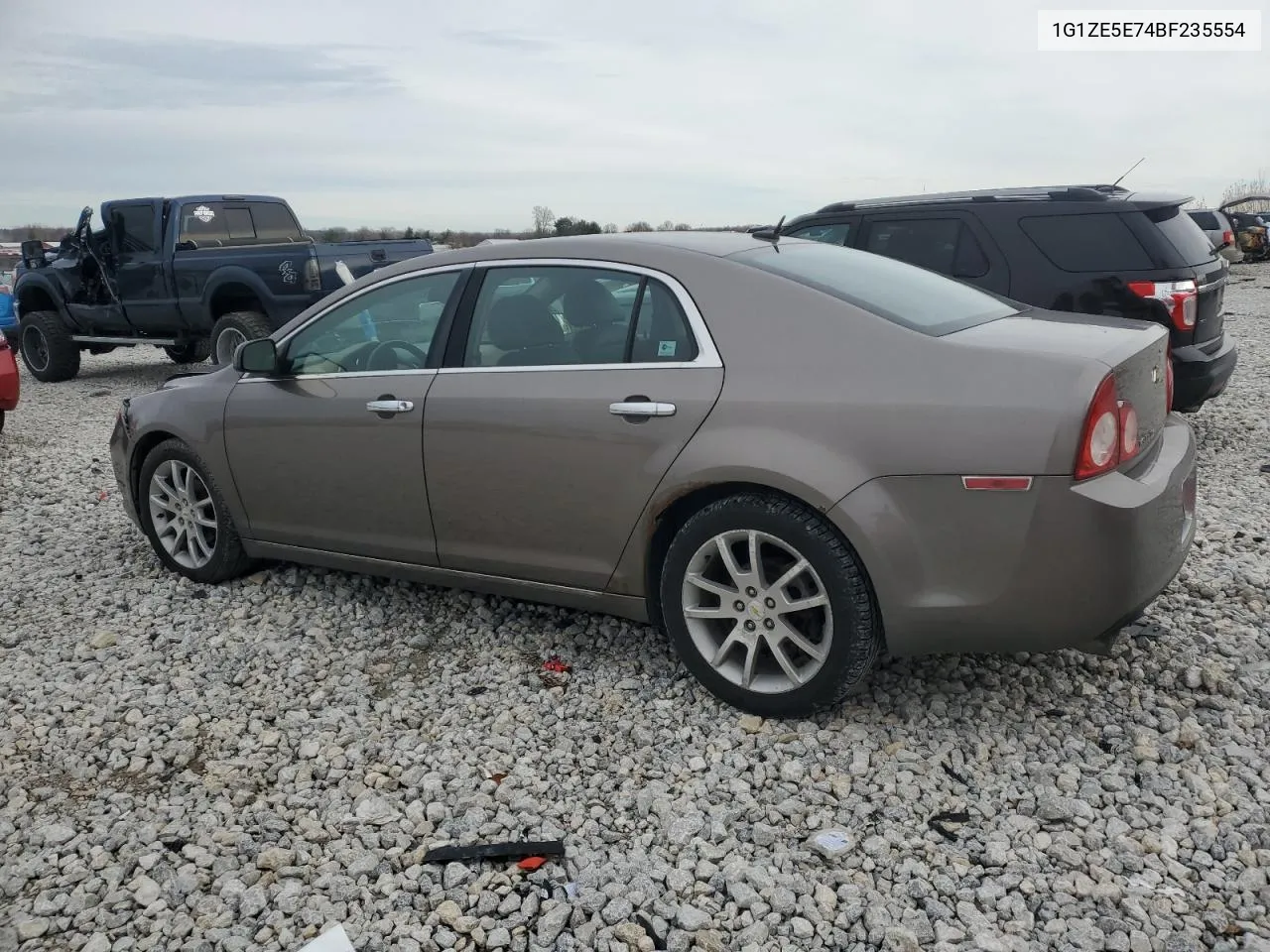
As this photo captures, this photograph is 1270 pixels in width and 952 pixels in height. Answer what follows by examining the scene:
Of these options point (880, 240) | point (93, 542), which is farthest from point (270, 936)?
point (880, 240)

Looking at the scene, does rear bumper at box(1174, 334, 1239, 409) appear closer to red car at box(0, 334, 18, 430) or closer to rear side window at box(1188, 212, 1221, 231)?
red car at box(0, 334, 18, 430)

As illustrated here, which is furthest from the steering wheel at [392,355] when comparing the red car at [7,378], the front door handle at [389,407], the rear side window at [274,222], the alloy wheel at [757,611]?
the rear side window at [274,222]

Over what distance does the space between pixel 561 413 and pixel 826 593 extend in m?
1.12

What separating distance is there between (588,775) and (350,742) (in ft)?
2.85

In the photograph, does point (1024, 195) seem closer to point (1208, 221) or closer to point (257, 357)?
point (257, 357)

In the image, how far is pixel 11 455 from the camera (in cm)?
898

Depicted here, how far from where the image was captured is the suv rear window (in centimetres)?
343

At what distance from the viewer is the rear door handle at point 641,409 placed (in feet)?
11.4

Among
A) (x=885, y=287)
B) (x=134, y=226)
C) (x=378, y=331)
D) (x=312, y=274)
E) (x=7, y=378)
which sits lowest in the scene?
(x=7, y=378)

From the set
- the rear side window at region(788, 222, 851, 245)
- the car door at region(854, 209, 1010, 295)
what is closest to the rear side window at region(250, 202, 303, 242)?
the rear side window at region(788, 222, 851, 245)

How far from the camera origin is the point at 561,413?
3705mm

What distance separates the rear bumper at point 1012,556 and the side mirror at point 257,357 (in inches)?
104

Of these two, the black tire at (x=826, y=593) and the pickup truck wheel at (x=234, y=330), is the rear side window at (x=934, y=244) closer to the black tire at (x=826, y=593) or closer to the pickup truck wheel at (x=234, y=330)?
the black tire at (x=826, y=593)

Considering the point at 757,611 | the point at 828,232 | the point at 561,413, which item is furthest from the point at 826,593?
the point at 828,232
